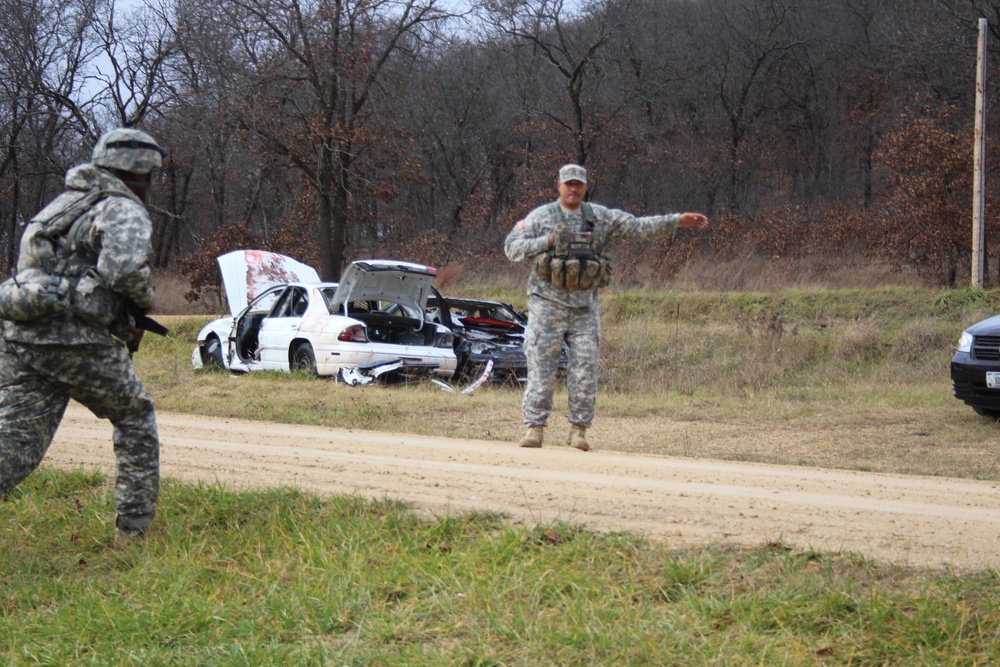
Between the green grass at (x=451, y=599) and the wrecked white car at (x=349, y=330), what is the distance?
7.83m

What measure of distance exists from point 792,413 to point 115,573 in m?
7.82

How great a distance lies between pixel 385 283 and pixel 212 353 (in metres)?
3.62

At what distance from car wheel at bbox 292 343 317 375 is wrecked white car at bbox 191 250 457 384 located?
13 mm

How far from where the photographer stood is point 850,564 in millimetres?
4543

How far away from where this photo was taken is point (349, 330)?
45.1ft

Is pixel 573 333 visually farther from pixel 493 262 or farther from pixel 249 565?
pixel 493 262

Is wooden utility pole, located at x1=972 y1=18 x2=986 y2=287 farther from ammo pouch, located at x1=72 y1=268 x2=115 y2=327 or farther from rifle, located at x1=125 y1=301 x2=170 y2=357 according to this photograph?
ammo pouch, located at x1=72 y1=268 x2=115 y2=327

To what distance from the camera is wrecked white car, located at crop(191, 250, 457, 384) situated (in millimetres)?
13750

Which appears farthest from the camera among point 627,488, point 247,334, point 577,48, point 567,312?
point 577,48

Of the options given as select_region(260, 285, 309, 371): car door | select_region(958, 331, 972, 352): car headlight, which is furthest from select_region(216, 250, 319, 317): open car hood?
select_region(958, 331, 972, 352): car headlight

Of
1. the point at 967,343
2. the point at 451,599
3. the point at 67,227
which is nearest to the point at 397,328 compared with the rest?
the point at 967,343

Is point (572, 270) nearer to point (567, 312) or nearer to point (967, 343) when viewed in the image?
point (567, 312)

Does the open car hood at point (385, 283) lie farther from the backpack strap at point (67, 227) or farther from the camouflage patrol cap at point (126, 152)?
the backpack strap at point (67, 227)

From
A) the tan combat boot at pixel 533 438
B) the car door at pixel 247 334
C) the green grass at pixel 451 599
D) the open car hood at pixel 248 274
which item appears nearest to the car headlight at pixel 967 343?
the tan combat boot at pixel 533 438
